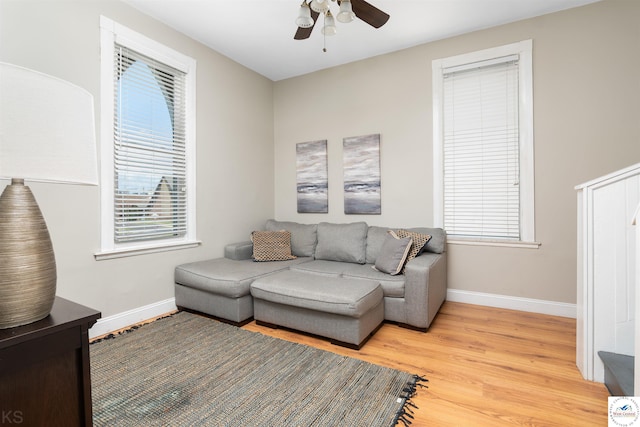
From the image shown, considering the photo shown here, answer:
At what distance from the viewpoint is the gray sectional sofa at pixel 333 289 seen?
234 centimetres

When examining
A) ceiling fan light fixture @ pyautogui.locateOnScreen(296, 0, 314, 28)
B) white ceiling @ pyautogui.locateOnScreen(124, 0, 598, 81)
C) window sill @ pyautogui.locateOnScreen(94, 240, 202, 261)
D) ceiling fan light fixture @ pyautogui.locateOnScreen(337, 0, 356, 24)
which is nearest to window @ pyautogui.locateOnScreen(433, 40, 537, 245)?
white ceiling @ pyautogui.locateOnScreen(124, 0, 598, 81)

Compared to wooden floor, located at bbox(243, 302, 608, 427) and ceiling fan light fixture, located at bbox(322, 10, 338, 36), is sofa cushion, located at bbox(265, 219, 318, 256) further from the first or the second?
ceiling fan light fixture, located at bbox(322, 10, 338, 36)

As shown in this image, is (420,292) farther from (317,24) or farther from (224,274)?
(317,24)

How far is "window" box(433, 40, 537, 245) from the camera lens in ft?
9.98

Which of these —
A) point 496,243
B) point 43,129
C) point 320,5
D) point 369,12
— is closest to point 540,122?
point 496,243

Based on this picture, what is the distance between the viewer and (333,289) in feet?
7.89

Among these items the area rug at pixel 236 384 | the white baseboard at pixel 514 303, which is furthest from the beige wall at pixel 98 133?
the white baseboard at pixel 514 303

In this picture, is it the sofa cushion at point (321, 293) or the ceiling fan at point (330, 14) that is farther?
the sofa cushion at point (321, 293)

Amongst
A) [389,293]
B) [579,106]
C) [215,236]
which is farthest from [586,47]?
[215,236]

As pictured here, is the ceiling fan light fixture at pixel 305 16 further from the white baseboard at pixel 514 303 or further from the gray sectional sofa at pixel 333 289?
the white baseboard at pixel 514 303

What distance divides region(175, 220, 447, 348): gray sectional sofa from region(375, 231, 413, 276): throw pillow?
22 millimetres

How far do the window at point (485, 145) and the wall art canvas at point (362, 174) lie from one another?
0.69 metres

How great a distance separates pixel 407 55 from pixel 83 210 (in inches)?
141

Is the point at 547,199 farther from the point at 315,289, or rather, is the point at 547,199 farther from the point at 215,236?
the point at 215,236
